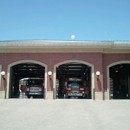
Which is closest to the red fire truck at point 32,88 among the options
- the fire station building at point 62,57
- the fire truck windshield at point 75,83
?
the fire station building at point 62,57

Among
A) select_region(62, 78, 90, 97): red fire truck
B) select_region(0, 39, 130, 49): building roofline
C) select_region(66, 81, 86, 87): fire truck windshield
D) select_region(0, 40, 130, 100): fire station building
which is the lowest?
select_region(62, 78, 90, 97): red fire truck

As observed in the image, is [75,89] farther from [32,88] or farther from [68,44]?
[68,44]

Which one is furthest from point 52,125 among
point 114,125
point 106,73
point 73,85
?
point 73,85

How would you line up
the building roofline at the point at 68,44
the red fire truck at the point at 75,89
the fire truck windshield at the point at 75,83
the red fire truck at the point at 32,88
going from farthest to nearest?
1. the fire truck windshield at the point at 75,83
2. the red fire truck at the point at 32,88
3. the red fire truck at the point at 75,89
4. the building roofline at the point at 68,44

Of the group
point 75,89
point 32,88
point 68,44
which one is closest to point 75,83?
point 75,89

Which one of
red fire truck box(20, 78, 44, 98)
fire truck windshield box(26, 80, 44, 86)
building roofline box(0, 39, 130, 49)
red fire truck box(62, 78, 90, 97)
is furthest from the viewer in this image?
fire truck windshield box(26, 80, 44, 86)

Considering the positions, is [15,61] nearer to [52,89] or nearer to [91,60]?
[52,89]

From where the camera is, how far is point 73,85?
789 inches

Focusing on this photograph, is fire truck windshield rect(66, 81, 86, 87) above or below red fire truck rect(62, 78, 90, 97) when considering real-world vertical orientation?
above

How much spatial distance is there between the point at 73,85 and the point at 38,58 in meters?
5.11

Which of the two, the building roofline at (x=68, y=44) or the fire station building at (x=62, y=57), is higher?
the building roofline at (x=68, y=44)

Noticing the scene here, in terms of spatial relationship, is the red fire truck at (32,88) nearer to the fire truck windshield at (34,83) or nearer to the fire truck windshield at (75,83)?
the fire truck windshield at (34,83)

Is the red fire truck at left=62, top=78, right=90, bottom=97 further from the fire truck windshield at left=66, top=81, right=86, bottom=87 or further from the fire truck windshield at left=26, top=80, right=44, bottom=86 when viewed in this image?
the fire truck windshield at left=26, top=80, right=44, bottom=86

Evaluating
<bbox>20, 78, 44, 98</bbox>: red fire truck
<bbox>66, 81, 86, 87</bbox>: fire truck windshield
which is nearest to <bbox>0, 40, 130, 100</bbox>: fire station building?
<bbox>20, 78, 44, 98</bbox>: red fire truck
